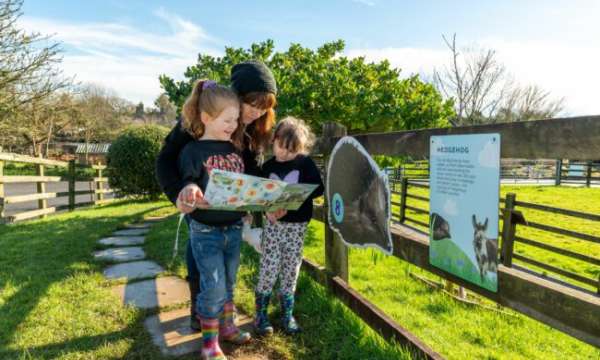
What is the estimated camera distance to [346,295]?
280cm

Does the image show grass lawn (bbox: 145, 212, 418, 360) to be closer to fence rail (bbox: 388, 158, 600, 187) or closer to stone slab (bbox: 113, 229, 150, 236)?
stone slab (bbox: 113, 229, 150, 236)

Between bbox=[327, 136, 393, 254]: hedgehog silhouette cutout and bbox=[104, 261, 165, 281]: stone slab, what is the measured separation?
2025mm

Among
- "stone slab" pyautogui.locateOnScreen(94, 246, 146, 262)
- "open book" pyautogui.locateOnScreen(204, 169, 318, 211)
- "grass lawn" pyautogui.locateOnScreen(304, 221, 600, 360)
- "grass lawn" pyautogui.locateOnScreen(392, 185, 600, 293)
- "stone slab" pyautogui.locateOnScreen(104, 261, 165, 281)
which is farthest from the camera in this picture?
"grass lawn" pyautogui.locateOnScreen(392, 185, 600, 293)

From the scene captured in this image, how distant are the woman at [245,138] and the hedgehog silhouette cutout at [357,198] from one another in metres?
0.55

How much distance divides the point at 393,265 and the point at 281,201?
3.11 metres

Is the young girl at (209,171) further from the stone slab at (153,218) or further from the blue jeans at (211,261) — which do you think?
the stone slab at (153,218)

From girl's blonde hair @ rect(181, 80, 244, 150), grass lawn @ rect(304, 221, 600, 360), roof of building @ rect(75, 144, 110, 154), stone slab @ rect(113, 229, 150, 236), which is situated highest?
roof of building @ rect(75, 144, 110, 154)

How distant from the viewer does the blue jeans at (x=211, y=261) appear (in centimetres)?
220

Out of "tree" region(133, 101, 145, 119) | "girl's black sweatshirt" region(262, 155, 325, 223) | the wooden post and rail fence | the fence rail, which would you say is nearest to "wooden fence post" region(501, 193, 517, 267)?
the wooden post and rail fence

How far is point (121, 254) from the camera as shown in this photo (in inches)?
182

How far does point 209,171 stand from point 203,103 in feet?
1.26

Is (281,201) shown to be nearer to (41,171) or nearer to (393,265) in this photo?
(393,265)

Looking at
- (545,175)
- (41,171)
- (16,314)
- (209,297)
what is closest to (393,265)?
(209,297)

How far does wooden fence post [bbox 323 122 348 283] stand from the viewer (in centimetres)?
290
